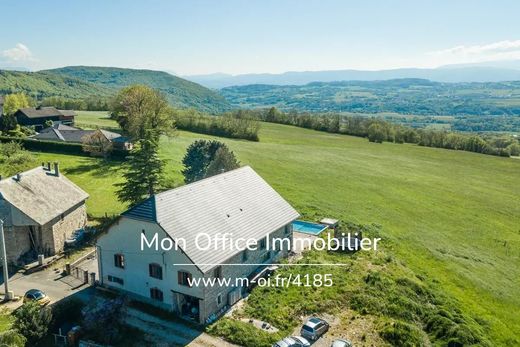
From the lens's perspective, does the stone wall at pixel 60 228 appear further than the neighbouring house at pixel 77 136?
No

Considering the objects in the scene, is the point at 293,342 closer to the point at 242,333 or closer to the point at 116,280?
the point at 242,333

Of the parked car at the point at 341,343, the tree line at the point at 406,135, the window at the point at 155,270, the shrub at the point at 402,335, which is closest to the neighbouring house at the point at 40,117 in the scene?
the tree line at the point at 406,135

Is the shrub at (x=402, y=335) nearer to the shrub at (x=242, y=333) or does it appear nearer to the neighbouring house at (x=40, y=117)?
the shrub at (x=242, y=333)

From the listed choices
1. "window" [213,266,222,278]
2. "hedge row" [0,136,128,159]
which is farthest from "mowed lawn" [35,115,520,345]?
"window" [213,266,222,278]

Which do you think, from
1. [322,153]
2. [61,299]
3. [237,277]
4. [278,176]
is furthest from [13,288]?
[322,153]

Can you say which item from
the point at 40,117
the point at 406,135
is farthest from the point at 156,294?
the point at 406,135

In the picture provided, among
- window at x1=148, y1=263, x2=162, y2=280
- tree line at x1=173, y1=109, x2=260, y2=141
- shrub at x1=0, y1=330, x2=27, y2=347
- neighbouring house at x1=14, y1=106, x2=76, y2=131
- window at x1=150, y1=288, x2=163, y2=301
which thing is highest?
neighbouring house at x1=14, y1=106, x2=76, y2=131

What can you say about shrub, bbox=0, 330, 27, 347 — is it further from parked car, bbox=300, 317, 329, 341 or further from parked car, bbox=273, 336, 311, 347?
parked car, bbox=300, 317, 329, 341
